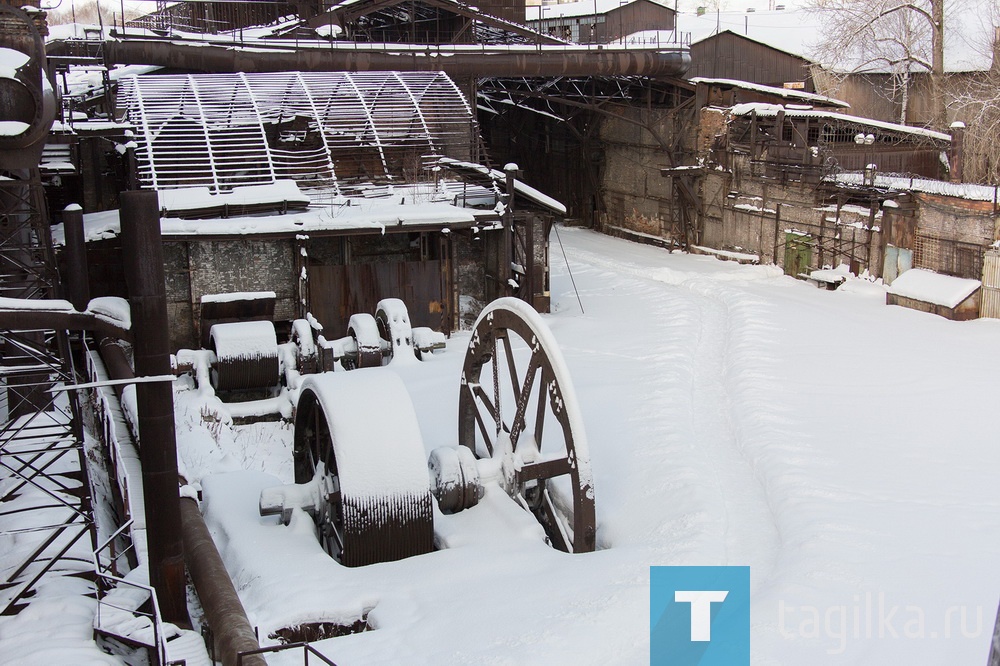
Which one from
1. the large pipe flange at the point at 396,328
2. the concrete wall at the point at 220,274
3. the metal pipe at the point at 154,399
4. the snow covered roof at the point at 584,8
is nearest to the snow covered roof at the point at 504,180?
the concrete wall at the point at 220,274

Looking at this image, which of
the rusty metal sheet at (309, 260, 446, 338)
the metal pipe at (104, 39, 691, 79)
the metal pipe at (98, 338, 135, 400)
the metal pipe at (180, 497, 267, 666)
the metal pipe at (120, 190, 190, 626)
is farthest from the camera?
the metal pipe at (104, 39, 691, 79)

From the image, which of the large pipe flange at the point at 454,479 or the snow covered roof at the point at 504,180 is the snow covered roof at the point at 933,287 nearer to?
the snow covered roof at the point at 504,180

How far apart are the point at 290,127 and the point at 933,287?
13.9 meters

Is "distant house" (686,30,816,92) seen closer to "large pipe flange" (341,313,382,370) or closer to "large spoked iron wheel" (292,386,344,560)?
"large pipe flange" (341,313,382,370)

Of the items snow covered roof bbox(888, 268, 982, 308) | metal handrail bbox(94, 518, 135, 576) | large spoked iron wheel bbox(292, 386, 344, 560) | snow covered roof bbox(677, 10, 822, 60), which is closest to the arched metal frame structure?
large spoked iron wheel bbox(292, 386, 344, 560)

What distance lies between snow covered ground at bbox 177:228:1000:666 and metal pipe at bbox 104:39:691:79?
34.7 ft

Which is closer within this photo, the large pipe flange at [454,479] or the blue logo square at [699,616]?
the blue logo square at [699,616]

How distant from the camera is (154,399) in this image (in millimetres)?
8266

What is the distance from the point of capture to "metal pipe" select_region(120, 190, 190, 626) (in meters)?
8.07

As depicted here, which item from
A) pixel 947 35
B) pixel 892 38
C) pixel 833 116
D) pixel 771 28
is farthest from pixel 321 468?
pixel 771 28

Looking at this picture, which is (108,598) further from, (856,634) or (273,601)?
(856,634)

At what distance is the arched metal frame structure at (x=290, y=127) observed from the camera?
19.6 m

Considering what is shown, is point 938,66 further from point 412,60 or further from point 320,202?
point 320,202

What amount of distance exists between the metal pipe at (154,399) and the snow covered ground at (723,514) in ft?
2.30
